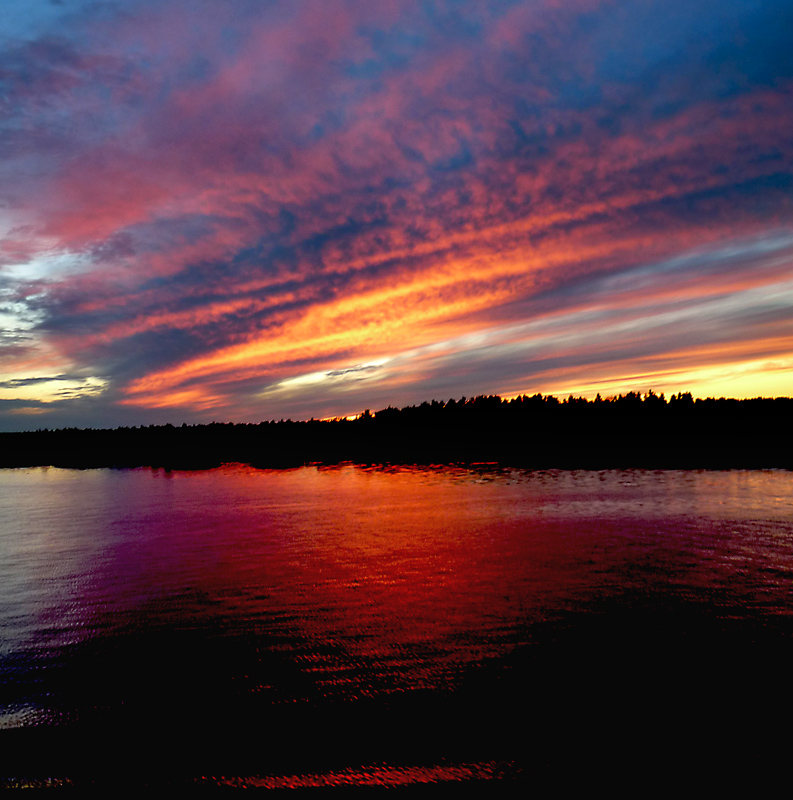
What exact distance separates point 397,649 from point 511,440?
52874mm

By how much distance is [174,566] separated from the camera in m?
11.5

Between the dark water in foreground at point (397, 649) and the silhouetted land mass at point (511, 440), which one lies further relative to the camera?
the silhouetted land mass at point (511, 440)

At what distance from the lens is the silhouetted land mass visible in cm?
4122

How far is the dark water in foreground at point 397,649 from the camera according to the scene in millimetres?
4742

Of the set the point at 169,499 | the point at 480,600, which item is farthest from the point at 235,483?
the point at 480,600

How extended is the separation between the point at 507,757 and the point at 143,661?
4.64 metres

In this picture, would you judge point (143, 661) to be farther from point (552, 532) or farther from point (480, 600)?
point (552, 532)

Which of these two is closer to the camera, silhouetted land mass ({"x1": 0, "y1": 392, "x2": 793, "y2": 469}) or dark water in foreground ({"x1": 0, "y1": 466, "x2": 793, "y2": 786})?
dark water in foreground ({"x1": 0, "y1": 466, "x2": 793, "y2": 786})

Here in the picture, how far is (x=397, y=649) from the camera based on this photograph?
680 centimetres

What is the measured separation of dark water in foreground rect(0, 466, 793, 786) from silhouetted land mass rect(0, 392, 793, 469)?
22230mm

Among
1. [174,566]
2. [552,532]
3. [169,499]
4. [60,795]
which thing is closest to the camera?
[60,795]

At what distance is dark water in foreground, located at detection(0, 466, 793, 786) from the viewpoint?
4.74 metres

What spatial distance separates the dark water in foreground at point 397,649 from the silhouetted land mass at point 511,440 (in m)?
22.2

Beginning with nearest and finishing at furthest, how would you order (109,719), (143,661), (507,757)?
(507,757) → (109,719) → (143,661)
